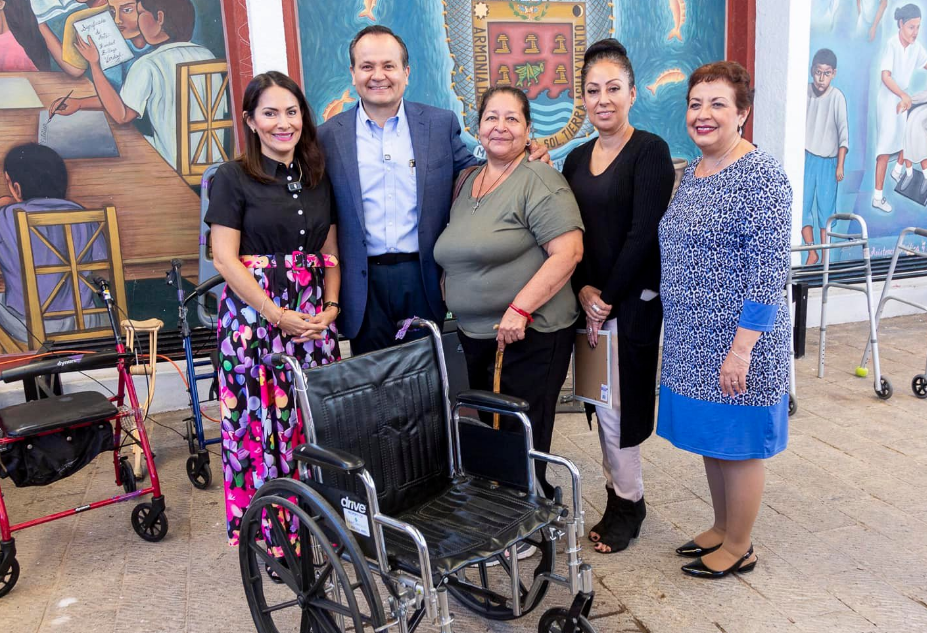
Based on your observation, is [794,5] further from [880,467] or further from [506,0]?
[880,467]

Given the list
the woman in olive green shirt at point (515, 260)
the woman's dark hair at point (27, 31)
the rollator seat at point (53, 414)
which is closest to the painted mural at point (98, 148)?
the woman's dark hair at point (27, 31)

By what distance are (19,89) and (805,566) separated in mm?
4278

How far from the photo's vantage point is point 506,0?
4.78 metres

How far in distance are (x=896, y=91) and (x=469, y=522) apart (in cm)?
516

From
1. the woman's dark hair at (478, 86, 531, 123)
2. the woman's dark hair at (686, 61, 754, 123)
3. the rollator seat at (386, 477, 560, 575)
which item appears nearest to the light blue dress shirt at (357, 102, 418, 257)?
the woman's dark hair at (478, 86, 531, 123)

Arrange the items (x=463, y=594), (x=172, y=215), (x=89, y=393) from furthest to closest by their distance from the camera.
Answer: (x=172, y=215) → (x=89, y=393) → (x=463, y=594)

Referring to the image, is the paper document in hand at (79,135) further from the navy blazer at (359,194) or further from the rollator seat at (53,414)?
the navy blazer at (359,194)

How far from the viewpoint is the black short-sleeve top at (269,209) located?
2475 mm

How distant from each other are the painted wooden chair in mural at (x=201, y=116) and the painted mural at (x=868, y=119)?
387 cm

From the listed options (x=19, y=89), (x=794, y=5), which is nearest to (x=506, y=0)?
(x=794, y=5)

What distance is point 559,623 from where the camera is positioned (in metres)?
2.12

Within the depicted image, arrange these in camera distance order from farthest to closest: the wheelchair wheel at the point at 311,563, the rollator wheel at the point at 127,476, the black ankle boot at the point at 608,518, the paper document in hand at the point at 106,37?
1. the paper document in hand at the point at 106,37
2. the rollator wheel at the point at 127,476
3. the black ankle boot at the point at 608,518
4. the wheelchair wheel at the point at 311,563

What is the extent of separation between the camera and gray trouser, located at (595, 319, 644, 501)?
2.67 metres

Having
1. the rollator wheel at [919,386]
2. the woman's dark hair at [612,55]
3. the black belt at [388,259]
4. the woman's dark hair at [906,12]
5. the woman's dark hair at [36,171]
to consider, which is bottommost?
the rollator wheel at [919,386]
